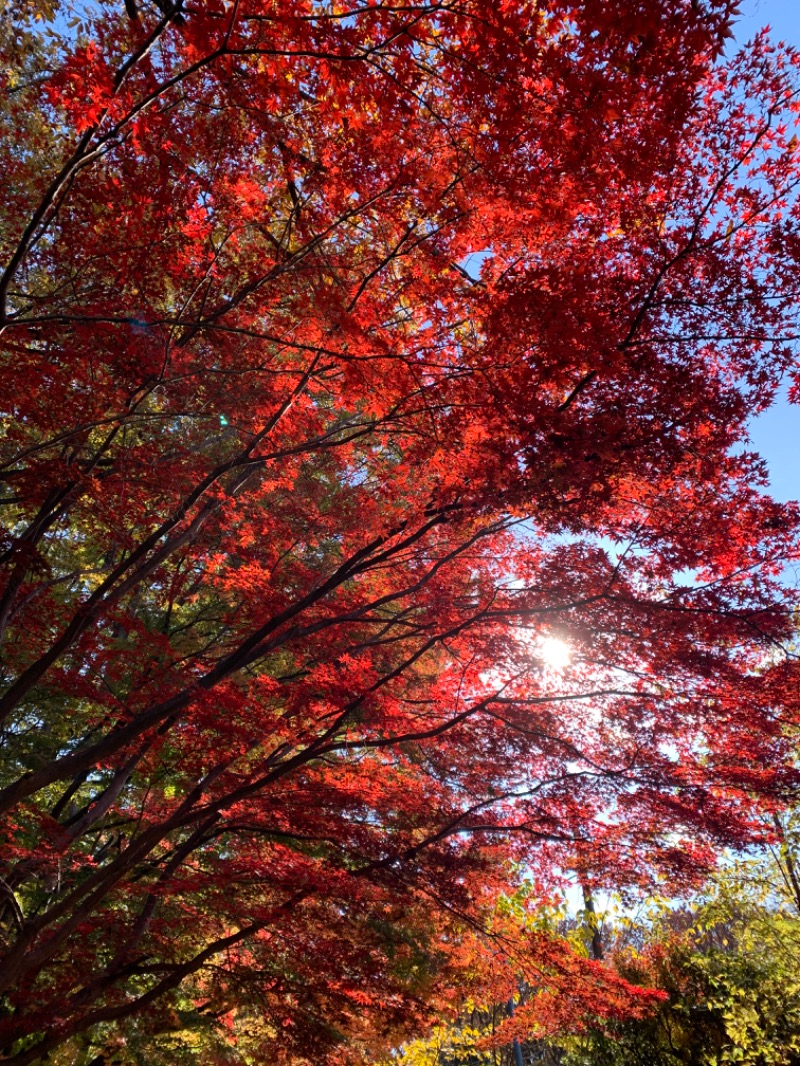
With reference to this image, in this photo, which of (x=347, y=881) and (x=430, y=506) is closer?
(x=430, y=506)

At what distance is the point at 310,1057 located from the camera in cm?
630

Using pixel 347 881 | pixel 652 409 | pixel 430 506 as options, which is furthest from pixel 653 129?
pixel 347 881

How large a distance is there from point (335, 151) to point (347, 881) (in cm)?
642

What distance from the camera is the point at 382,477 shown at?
22.8 ft

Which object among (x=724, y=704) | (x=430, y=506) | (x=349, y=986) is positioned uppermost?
(x=430, y=506)

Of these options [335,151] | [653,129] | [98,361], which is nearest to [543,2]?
[653,129]

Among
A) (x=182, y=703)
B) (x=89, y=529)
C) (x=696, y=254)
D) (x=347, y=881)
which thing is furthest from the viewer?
(x=89, y=529)

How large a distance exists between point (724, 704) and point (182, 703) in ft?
15.8

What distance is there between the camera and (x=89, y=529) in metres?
7.37

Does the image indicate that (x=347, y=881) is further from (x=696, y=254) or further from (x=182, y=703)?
(x=696, y=254)

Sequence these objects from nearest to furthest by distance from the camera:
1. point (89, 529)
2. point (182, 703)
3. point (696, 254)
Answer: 1. point (182, 703)
2. point (696, 254)
3. point (89, 529)

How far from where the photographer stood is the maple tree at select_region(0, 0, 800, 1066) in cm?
449

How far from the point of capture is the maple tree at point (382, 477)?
14.7 feet

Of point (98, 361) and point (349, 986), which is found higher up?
point (98, 361)
